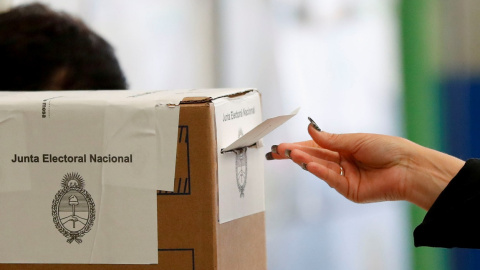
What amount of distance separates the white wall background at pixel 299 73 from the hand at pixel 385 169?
4.46 feet

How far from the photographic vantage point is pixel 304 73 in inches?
93.0

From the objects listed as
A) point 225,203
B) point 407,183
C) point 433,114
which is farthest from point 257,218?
point 433,114

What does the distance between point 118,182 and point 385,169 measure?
42 cm

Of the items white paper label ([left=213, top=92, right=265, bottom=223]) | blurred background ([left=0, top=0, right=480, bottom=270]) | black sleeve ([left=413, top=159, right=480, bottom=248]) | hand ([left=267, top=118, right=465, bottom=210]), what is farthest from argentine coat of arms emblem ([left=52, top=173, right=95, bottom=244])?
blurred background ([left=0, top=0, right=480, bottom=270])

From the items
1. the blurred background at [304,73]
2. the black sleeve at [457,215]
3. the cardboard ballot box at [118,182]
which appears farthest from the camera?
the blurred background at [304,73]

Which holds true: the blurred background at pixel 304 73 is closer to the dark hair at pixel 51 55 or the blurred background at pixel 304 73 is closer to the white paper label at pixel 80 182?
the dark hair at pixel 51 55

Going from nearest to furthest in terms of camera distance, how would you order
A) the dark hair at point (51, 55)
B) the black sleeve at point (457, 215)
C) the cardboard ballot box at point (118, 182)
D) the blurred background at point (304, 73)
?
the cardboard ballot box at point (118, 182)
the black sleeve at point (457, 215)
the dark hair at point (51, 55)
the blurred background at point (304, 73)

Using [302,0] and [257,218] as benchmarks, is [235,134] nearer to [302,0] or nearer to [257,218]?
[257,218]

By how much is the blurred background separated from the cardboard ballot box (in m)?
1.58

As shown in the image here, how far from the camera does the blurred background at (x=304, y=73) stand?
232 centimetres

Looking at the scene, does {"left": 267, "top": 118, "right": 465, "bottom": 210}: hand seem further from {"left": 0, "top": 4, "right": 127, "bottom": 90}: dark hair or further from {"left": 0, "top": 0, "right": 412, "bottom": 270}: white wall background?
{"left": 0, "top": 0, "right": 412, "bottom": 270}: white wall background

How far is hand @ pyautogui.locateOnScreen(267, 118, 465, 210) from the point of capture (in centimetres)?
93

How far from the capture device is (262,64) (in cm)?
236

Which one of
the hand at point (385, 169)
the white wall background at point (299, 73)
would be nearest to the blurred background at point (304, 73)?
the white wall background at point (299, 73)
